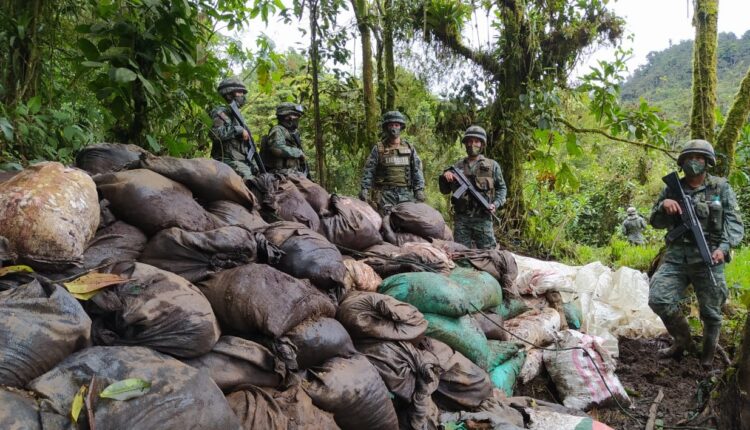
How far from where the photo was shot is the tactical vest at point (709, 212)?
12.3ft

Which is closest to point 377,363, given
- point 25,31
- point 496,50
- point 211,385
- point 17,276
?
point 211,385

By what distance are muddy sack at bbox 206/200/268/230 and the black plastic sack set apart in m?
0.67

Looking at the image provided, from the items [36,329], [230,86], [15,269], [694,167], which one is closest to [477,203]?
[694,167]

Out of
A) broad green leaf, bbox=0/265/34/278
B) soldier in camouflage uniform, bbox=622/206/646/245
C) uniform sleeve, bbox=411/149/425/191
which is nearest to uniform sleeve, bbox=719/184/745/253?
uniform sleeve, bbox=411/149/425/191

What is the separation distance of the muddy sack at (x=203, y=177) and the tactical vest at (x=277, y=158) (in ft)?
7.27

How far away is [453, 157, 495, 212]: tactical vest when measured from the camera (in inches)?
195

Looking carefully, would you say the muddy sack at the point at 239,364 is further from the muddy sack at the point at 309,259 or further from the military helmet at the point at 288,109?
the military helmet at the point at 288,109

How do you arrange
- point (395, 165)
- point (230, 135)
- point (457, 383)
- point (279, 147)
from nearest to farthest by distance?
point (457, 383)
point (230, 135)
point (279, 147)
point (395, 165)

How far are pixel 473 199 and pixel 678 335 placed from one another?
1.95 metres

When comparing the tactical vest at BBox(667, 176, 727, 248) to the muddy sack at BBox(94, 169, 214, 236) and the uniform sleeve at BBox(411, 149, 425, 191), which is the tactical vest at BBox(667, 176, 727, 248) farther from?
the muddy sack at BBox(94, 169, 214, 236)

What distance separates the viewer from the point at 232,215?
8.32ft

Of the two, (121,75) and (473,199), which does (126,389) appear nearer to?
(121,75)

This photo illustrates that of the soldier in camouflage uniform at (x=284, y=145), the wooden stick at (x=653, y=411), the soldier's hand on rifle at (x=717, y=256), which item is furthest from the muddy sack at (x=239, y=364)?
the soldier's hand on rifle at (x=717, y=256)

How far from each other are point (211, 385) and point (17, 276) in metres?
0.67
